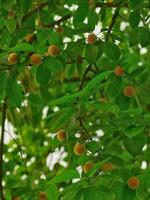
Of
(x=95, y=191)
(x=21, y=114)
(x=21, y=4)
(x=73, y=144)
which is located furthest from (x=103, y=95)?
(x=21, y=114)

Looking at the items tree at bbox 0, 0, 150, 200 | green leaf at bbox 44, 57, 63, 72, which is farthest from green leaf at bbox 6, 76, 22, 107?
green leaf at bbox 44, 57, 63, 72

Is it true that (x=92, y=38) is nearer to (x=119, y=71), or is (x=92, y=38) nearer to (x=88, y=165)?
(x=119, y=71)

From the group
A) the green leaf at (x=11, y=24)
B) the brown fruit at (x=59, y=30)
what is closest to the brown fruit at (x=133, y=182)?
the brown fruit at (x=59, y=30)

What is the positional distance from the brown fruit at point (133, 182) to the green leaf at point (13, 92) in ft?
1.47

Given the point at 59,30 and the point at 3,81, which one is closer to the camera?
the point at 3,81

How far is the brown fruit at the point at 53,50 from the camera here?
1680 millimetres

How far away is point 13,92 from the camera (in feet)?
5.67

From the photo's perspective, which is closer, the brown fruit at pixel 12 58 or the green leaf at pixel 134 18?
the brown fruit at pixel 12 58

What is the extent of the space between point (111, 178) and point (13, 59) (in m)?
0.51

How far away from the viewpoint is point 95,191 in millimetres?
1361

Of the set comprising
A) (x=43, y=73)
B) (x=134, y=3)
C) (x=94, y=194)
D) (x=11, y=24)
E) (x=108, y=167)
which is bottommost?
(x=94, y=194)

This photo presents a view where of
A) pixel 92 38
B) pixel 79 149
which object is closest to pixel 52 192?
pixel 79 149

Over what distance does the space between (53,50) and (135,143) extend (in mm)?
399

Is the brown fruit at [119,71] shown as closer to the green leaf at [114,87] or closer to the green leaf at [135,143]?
the green leaf at [114,87]
